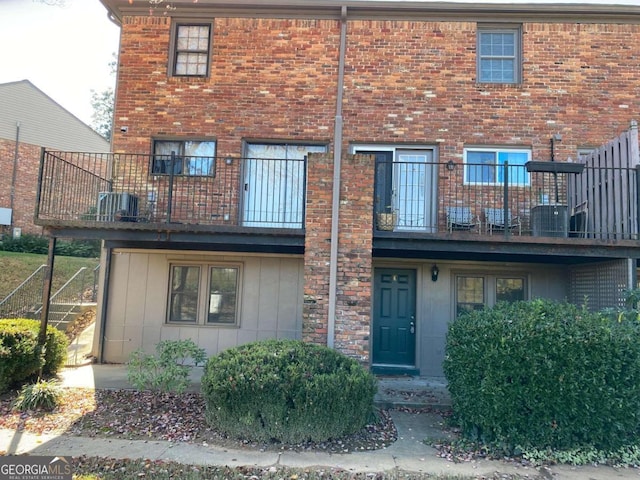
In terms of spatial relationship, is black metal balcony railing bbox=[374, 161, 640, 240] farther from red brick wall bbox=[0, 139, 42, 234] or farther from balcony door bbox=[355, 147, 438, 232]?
red brick wall bbox=[0, 139, 42, 234]

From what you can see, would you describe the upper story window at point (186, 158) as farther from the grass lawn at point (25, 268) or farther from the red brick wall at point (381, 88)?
the grass lawn at point (25, 268)

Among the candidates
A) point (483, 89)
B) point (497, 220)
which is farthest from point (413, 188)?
point (483, 89)

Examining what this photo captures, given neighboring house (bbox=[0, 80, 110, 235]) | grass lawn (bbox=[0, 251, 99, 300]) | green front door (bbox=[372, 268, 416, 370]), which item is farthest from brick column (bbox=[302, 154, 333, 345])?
neighboring house (bbox=[0, 80, 110, 235])

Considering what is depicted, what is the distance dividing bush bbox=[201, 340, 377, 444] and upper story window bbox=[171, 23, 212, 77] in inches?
266

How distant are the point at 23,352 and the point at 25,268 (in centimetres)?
851

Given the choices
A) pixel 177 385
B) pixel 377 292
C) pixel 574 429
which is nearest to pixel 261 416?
pixel 177 385

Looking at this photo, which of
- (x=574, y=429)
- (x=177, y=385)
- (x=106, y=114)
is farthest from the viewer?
(x=106, y=114)

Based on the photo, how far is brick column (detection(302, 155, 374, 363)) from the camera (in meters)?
6.14

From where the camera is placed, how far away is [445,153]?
336 inches

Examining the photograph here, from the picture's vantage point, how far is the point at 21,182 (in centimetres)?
1861

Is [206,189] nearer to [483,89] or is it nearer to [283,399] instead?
[283,399]

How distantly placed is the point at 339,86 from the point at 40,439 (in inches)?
300

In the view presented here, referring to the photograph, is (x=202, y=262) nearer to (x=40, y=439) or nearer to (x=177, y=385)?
(x=177, y=385)

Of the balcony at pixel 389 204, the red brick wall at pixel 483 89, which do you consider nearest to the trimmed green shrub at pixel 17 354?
the balcony at pixel 389 204
